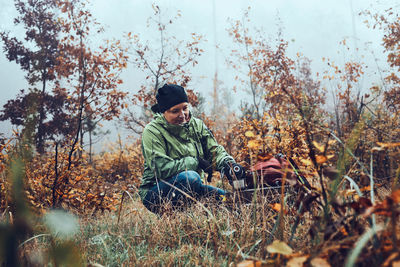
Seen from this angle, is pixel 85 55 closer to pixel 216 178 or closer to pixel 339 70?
pixel 216 178

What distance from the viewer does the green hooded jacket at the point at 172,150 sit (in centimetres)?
293

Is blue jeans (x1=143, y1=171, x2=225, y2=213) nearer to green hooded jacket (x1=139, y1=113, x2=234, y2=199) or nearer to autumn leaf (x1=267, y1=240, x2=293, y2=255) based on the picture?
green hooded jacket (x1=139, y1=113, x2=234, y2=199)

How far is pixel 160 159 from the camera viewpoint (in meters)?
2.94

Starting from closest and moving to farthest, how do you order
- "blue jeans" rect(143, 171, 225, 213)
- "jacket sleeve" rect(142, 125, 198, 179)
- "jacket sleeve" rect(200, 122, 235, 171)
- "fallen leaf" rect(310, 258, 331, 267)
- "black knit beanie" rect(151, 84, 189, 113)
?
"fallen leaf" rect(310, 258, 331, 267), "blue jeans" rect(143, 171, 225, 213), "jacket sleeve" rect(142, 125, 198, 179), "black knit beanie" rect(151, 84, 189, 113), "jacket sleeve" rect(200, 122, 235, 171)

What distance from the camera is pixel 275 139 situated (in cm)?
382

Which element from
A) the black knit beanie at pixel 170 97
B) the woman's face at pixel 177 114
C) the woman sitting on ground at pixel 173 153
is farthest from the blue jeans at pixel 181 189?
the black knit beanie at pixel 170 97

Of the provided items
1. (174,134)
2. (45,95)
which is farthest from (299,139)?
(45,95)

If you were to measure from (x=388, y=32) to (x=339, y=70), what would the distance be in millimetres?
1763

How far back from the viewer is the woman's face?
312 cm

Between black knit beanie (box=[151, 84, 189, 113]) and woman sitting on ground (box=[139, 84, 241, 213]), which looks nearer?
woman sitting on ground (box=[139, 84, 241, 213])

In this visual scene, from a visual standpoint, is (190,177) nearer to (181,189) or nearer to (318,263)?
(181,189)

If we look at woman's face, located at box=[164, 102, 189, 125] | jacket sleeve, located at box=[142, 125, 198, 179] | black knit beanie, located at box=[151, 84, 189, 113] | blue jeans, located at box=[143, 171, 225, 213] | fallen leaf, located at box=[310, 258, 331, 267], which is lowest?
blue jeans, located at box=[143, 171, 225, 213]

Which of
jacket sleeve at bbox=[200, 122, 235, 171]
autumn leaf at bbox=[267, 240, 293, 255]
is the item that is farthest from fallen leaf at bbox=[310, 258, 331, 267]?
jacket sleeve at bbox=[200, 122, 235, 171]

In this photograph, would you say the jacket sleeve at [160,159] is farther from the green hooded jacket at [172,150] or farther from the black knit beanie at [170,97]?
the black knit beanie at [170,97]
